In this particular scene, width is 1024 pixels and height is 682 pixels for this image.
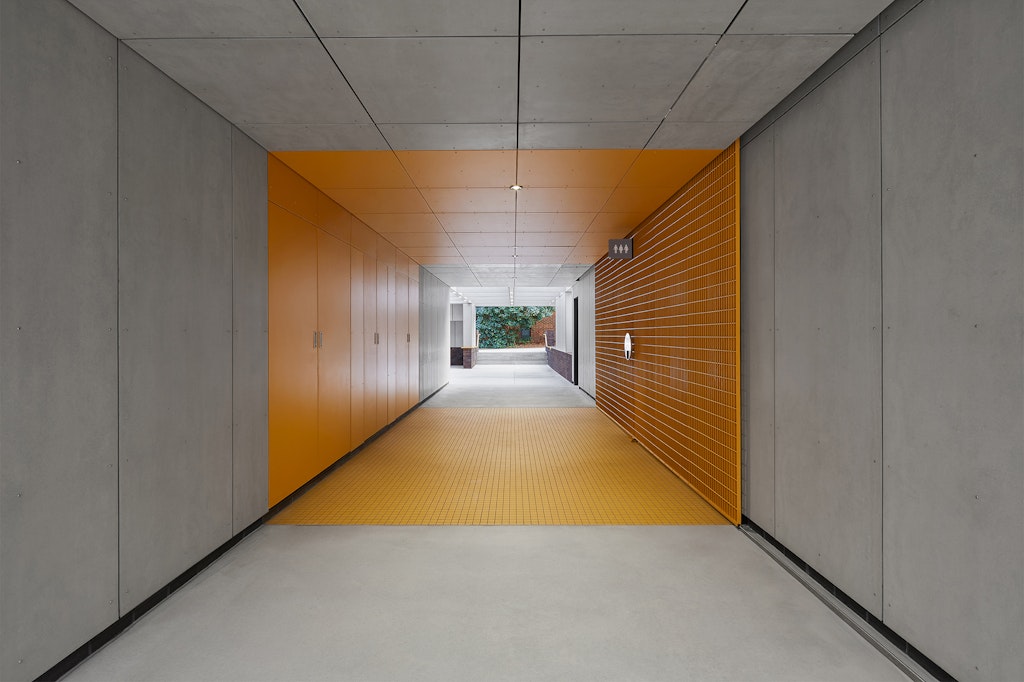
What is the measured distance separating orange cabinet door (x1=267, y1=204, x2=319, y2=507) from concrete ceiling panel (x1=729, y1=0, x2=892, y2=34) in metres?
3.34

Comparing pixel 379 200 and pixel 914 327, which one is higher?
pixel 379 200

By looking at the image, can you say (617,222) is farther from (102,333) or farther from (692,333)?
(102,333)

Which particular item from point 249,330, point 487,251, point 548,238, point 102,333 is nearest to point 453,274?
point 487,251

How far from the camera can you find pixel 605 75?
2.76 meters

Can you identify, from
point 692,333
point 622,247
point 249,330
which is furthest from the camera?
point 622,247

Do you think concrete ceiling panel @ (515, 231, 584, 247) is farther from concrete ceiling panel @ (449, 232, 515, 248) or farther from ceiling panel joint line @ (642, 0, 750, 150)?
ceiling panel joint line @ (642, 0, 750, 150)

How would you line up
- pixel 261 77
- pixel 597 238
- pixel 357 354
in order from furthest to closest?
pixel 597 238, pixel 357 354, pixel 261 77

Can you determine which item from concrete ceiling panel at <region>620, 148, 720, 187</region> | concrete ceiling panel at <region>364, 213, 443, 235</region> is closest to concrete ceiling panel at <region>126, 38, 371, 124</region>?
concrete ceiling panel at <region>620, 148, 720, 187</region>

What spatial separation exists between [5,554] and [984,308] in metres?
3.60

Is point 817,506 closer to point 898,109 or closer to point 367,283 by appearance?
point 898,109

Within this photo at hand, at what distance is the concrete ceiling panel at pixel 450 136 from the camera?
134 inches

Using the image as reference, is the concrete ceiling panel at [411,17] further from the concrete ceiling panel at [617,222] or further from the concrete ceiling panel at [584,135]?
the concrete ceiling panel at [617,222]

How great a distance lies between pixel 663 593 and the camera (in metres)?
2.65

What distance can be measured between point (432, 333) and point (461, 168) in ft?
24.0
